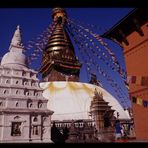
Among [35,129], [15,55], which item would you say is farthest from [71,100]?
[15,55]

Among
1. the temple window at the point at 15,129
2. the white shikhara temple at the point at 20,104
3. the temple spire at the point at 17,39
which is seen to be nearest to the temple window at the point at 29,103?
the white shikhara temple at the point at 20,104

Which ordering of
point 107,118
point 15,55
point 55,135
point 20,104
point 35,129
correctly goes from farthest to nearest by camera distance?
point 107,118, point 55,135, point 15,55, point 35,129, point 20,104

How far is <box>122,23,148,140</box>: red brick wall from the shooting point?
29.7 feet

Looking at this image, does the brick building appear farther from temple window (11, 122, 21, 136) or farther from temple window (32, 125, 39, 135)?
temple window (32, 125, 39, 135)

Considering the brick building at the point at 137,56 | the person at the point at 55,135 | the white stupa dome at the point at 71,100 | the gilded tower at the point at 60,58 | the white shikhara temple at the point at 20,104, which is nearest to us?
the brick building at the point at 137,56

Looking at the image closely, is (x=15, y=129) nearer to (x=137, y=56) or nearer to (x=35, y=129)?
(x=35, y=129)

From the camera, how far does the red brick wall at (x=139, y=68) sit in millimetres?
9039

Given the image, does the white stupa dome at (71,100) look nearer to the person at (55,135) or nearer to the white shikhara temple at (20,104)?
the person at (55,135)

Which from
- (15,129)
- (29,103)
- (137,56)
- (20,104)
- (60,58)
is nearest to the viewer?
(137,56)

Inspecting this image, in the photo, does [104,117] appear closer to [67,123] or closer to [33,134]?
[67,123]

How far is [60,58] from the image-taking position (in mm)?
30672

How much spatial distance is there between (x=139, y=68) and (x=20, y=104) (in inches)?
410

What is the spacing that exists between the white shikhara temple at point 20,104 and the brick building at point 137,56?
9.22 meters

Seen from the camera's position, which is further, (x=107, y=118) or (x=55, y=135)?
(x=107, y=118)
